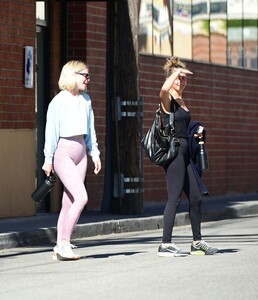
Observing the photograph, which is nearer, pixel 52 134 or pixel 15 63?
pixel 52 134

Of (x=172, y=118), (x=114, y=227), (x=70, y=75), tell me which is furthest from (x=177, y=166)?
(x=114, y=227)

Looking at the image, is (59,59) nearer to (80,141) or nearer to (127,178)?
(127,178)

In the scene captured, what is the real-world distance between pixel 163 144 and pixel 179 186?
17.5 inches

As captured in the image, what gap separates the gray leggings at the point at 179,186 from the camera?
501 inches

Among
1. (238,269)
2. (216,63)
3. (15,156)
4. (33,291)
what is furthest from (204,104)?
(33,291)

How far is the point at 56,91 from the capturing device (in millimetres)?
19516

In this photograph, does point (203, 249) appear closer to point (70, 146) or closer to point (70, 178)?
point (70, 178)

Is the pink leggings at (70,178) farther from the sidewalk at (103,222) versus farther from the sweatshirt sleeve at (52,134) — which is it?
the sidewalk at (103,222)

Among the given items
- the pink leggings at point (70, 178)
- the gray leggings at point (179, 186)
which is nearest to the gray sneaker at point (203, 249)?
the gray leggings at point (179, 186)

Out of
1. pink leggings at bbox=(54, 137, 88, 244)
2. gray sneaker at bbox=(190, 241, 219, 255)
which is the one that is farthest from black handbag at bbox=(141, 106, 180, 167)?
gray sneaker at bbox=(190, 241, 219, 255)

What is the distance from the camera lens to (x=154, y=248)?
14.0m

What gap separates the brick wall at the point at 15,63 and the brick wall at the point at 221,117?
4059 millimetres

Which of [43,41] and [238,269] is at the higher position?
[43,41]

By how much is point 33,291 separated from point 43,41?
10.1 metres
